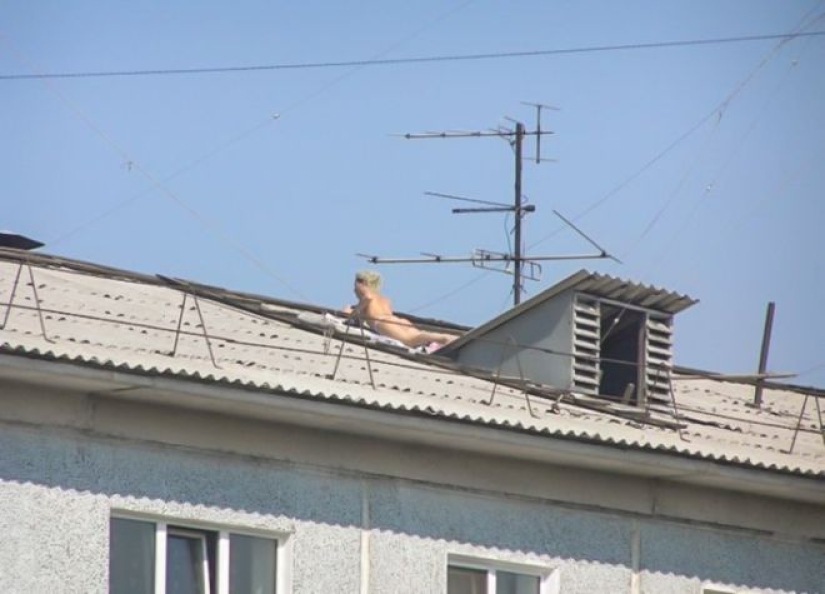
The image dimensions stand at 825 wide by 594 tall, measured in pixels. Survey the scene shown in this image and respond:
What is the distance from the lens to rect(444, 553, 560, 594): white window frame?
23125 millimetres

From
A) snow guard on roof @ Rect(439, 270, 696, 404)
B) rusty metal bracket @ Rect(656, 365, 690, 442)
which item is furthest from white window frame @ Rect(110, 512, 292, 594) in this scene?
snow guard on roof @ Rect(439, 270, 696, 404)

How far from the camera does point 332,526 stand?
73.0 feet

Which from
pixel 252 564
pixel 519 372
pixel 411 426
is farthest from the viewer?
pixel 519 372

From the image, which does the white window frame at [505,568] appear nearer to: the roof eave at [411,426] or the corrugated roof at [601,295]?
the roof eave at [411,426]

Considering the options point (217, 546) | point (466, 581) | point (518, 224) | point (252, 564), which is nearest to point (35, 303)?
point (217, 546)

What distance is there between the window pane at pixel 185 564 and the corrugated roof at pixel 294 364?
1289 mm

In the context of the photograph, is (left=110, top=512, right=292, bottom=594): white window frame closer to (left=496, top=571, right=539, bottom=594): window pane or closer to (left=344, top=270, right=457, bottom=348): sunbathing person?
(left=496, top=571, right=539, bottom=594): window pane

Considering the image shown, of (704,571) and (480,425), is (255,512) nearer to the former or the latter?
(480,425)

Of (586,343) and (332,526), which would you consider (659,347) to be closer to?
(586,343)

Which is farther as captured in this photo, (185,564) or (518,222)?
(518,222)

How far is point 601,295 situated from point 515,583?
4618 mm

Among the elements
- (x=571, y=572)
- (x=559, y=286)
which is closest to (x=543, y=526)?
(x=571, y=572)

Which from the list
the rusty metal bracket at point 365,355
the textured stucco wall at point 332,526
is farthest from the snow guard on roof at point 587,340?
the textured stucco wall at point 332,526

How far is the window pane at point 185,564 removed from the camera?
21.3 m
